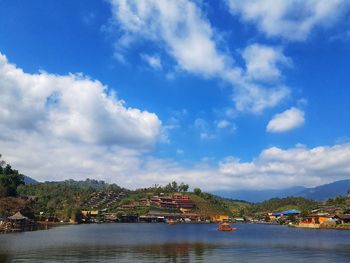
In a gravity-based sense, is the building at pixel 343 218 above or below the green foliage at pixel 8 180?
below

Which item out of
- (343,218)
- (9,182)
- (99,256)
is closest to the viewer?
(99,256)

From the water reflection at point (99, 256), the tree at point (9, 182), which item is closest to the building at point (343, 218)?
the water reflection at point (99, 256)

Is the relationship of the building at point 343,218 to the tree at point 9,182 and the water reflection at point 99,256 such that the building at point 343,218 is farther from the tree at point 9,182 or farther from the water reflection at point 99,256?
the tree at point 9,182

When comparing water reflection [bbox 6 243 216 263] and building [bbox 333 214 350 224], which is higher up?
building [bbox 333 214 350 224]

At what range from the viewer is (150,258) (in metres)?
44.1

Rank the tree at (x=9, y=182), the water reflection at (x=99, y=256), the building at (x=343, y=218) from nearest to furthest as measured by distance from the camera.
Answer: the water reflection at (x=99, y=256) < the building at (x=343, y=218) < the tree at (x=9, y=182)

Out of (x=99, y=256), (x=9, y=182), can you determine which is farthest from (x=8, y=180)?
(x=99, y=256)

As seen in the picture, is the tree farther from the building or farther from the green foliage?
the building

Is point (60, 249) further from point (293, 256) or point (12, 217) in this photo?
point (12, 217)

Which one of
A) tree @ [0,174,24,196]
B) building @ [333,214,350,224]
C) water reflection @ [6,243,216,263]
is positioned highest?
tree @ [0,174,24,196]

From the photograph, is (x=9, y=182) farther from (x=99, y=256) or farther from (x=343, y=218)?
(x=99, y=256)

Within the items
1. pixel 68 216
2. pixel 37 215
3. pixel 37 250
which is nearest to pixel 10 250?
pixel 37 250

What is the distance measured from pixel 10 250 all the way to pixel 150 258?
55.9 ft

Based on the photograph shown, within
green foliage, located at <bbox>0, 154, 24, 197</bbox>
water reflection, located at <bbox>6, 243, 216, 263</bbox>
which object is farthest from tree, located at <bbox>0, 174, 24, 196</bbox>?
water reflection, located at <bbox>6, 243, 216, 263</bbox>
